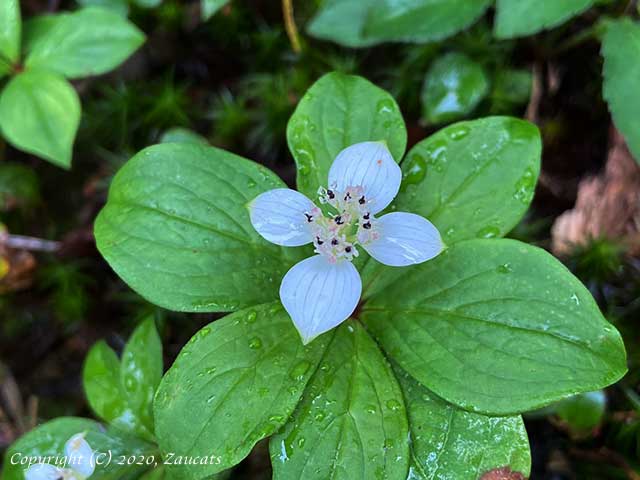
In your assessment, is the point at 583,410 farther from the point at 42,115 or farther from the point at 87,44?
the point at 87,44

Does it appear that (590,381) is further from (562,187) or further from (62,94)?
(62,94)

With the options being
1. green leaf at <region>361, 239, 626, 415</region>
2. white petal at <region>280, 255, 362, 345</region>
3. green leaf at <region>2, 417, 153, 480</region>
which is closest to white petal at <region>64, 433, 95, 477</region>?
green leaf at <region>2, 417, 153, 480</region>

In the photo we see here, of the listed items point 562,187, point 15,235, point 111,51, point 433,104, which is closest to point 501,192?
point 433,104

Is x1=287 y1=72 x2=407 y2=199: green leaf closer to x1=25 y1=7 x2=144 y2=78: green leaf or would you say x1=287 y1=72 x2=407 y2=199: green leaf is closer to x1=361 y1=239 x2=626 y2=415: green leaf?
x1=361 y1=239 x2=626 y2=415: green leaf

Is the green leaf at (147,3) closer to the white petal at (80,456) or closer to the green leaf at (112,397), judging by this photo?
the green leaf at (112,397)

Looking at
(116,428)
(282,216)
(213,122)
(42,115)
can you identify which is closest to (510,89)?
(213,122)

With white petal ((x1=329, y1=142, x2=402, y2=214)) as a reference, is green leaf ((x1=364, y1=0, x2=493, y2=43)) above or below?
above

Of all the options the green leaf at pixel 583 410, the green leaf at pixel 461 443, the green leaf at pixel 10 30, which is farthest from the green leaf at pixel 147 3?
the green leaf at pixel 583 410

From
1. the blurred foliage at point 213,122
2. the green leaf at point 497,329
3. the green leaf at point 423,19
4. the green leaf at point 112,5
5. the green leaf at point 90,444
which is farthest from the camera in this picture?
the green leaf at point 112,5
